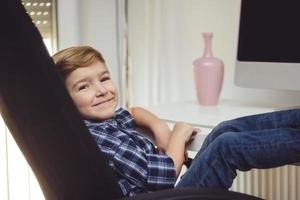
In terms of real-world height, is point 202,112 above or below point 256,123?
below

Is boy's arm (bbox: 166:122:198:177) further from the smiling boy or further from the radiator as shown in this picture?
the radiator

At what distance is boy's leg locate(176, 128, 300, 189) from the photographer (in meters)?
0.98

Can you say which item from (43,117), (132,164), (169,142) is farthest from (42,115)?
(169,142)

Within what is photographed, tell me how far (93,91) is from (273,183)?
0.90 metres

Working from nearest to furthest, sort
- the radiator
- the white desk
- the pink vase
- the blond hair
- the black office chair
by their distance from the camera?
the black office chair, the blond hair, the white desk, the pink vase, the radiator

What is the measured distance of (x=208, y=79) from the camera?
1.66 meters

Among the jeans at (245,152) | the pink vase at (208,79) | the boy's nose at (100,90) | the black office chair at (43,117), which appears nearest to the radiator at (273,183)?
the pink vase at (208,79)

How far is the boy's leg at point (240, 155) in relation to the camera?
98cm

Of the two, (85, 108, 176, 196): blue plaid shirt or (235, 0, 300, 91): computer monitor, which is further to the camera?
(235, 0, 300, 91): computer monitor

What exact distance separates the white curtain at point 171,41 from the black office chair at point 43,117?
1285mm

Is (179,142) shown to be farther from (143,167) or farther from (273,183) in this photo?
(273,183)

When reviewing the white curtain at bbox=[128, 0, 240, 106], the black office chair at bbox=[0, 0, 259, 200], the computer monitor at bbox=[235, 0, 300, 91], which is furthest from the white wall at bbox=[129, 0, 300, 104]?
the black office chair at bbox=[0, 0, 259, 200]

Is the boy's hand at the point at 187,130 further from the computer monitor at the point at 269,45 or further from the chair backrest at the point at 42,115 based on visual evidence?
the chair backrest at the point at 42,115

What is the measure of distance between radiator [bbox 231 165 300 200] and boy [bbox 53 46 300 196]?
2.16 ft
